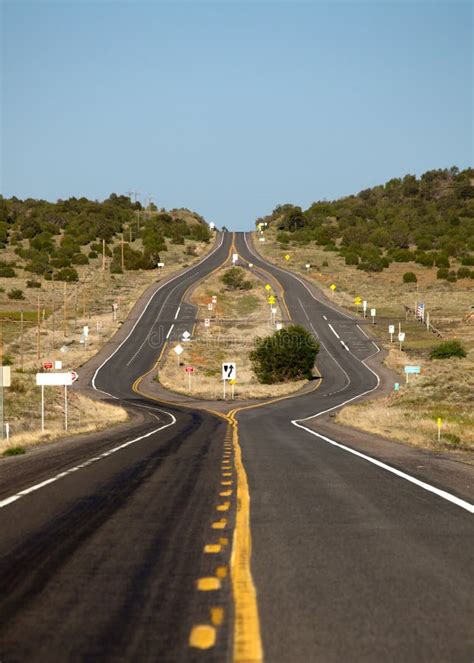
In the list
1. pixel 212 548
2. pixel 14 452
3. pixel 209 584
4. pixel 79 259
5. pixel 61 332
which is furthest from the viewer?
pixel 79 259

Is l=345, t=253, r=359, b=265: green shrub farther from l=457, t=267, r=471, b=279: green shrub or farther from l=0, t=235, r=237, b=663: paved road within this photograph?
l=0, t=235, r=237, b=663: paved road

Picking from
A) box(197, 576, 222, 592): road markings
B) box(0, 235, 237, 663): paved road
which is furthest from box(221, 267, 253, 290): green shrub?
box(197, 576, 222, 592): road markings

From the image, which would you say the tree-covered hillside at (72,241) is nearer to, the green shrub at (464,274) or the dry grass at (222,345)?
the dry grass at (222,345)

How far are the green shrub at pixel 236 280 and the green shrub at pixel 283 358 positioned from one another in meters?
50.9

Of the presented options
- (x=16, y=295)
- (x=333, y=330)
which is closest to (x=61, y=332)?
(x=16, y=295)

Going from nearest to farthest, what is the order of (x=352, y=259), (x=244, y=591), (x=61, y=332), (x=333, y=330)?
(x=244, y=591) < (x=61, y=332) < (x=333, y=330) < (x=352, y=259)

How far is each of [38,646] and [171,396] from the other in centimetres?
5700

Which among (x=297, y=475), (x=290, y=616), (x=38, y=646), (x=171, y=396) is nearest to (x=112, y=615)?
(x=38, y=646)

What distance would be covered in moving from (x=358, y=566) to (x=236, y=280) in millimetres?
115849

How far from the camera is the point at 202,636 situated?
4.86 m

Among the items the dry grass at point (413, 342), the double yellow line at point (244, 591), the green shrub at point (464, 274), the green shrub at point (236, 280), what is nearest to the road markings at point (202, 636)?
the double yellow line at point (244, 591)

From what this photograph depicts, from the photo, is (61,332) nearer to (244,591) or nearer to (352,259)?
(352,259)

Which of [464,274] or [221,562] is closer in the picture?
[221,562]

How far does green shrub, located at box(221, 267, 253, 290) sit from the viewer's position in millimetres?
121000
